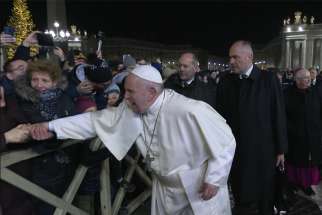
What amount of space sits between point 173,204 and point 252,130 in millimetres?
1766

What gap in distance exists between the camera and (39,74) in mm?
3559

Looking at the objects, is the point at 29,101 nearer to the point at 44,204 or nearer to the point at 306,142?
the point at 44,204

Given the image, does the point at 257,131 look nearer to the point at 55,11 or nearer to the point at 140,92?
the point at 140,92

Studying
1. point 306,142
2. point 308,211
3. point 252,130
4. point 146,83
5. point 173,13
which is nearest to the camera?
point 146,83

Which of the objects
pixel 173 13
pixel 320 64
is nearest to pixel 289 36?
pixel 320 64

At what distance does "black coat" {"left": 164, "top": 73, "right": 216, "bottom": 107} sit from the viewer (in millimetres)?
5707

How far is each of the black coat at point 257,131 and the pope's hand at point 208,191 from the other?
1.69 metres

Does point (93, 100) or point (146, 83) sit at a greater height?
point (146, 83)

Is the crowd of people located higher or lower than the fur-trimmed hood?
lower

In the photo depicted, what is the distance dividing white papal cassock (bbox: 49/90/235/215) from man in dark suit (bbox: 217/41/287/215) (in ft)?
4.96

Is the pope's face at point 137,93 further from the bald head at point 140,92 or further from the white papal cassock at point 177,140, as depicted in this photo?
the white papal cassock at point 177,140

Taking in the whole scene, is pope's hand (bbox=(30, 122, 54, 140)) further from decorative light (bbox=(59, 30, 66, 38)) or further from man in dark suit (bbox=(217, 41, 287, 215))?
decorative light (bbox=(59, 30, 66, 38))

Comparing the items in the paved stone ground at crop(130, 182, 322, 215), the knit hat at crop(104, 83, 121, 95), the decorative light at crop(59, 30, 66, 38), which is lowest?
the paved stone ground at crop(130, 182, 322, 215)

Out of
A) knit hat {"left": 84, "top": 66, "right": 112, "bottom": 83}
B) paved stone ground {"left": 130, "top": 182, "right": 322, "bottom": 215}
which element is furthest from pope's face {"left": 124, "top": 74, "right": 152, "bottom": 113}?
paved stone ground {"left": 130, "top": 182, "right": 322, "bottom": 215}
